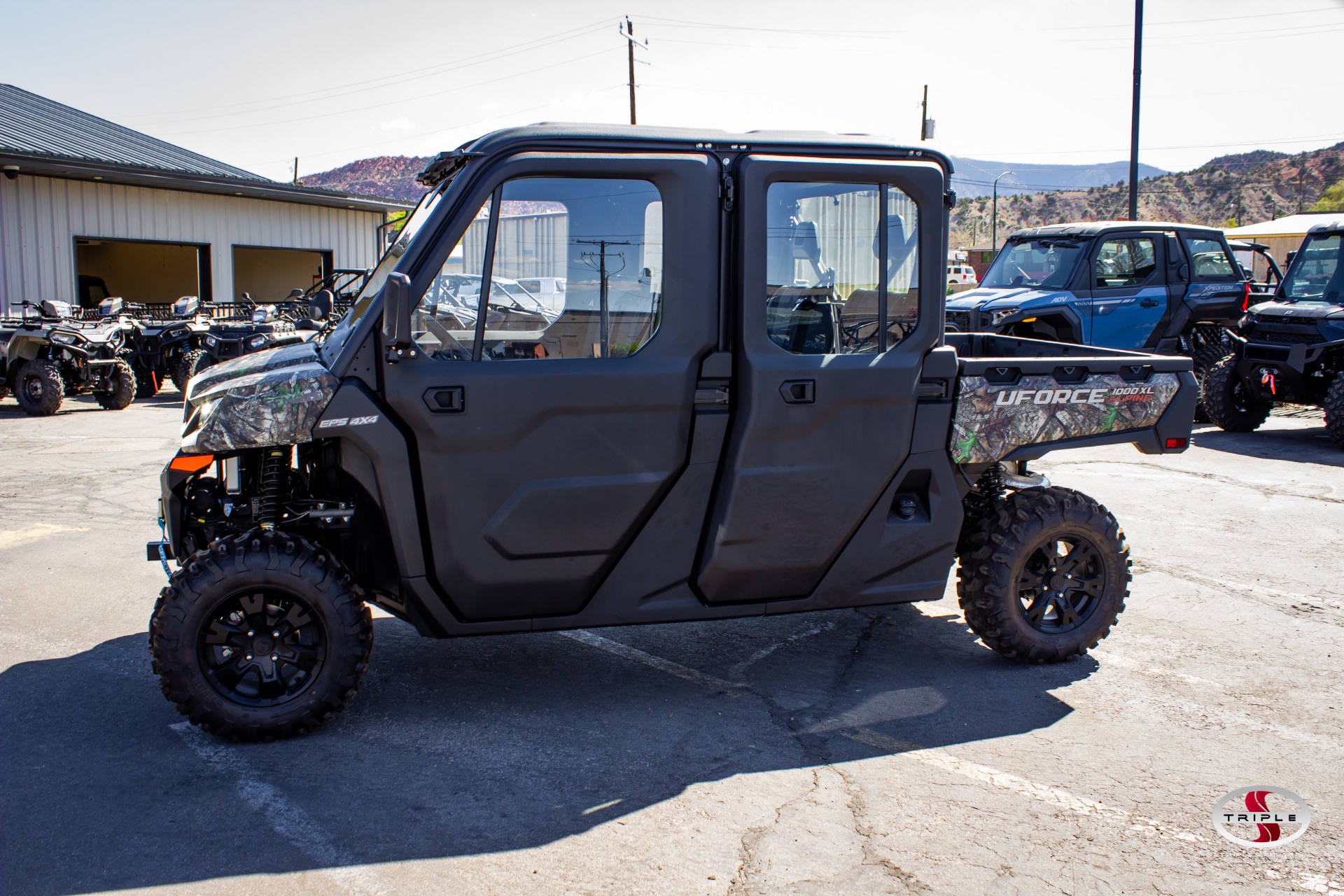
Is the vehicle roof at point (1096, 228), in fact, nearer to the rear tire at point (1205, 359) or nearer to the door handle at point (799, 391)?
the rear tire at point (1205, 359)

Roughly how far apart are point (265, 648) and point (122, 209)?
65.9 ft

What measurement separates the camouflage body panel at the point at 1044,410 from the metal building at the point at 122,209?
14.4 meters

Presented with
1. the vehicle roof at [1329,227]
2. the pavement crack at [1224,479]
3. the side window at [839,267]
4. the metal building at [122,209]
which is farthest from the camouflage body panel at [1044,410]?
the metal building at [122,209]

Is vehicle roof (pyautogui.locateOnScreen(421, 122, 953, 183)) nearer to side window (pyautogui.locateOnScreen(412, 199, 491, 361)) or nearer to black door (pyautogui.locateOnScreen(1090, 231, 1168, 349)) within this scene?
side window (pyautogui.locateOnScreen(412, 199, 491, 361))

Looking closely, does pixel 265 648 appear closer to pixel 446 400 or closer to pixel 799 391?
pixel 446 400

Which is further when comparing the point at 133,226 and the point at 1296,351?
the point at 133,226

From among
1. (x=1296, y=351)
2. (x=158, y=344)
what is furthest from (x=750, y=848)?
(x=158, y=344)

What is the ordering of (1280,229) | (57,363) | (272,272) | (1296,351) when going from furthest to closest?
(272,272)
(1280,229)
(57,363)
(1296,351)

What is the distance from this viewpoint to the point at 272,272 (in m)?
33.4

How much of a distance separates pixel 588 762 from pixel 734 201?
225 cm

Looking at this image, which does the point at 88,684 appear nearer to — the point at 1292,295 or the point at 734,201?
the point at 734,201

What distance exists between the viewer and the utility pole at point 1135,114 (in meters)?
23.0

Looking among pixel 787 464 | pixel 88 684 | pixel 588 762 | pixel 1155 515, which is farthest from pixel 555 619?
pixel 1155 515

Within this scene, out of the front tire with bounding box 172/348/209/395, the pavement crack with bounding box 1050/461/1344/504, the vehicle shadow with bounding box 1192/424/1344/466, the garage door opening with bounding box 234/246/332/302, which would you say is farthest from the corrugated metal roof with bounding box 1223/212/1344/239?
the garage door opening with bounding box 234/246/332/302
